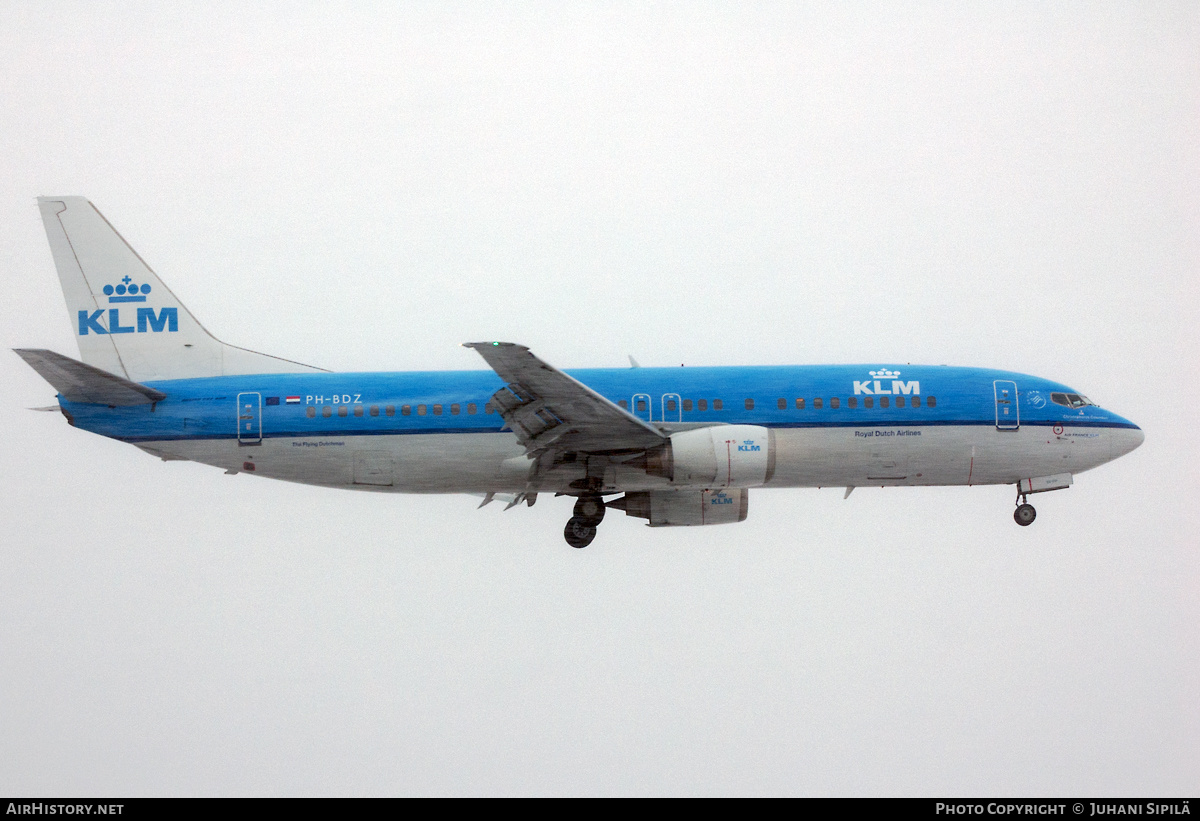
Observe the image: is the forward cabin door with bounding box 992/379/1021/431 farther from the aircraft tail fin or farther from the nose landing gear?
the aircraft tail fin

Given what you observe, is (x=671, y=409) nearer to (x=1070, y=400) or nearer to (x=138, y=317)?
(x=1070, y=400)

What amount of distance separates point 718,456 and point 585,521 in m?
5.09

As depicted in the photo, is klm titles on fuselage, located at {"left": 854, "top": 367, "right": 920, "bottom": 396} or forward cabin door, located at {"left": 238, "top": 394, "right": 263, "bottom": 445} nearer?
forward cabin door, located at {"left": 238, "top": 394, "right": 263, "bottom": 445}

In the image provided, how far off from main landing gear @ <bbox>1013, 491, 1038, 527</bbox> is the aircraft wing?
10583 millimetres

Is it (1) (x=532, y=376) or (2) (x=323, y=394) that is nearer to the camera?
(1) (x=532, y=376)

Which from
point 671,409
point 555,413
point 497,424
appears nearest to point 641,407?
point 671,409

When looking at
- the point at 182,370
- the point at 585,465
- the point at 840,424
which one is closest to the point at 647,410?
the point at 585,465

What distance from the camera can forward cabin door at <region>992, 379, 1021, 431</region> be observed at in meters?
32.5

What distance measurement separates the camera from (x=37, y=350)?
89.8 feet

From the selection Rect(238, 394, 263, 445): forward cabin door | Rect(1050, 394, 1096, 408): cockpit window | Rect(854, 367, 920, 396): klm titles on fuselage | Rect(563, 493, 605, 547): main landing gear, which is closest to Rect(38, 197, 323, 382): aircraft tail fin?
Rect(238, 394, 263, 445): forward cabin door

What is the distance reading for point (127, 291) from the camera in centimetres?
3347

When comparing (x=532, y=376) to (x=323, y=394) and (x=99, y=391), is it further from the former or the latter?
(x=99, y=391)

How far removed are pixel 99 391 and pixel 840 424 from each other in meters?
18.3

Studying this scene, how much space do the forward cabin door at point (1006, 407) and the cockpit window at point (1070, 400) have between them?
1177 mm
